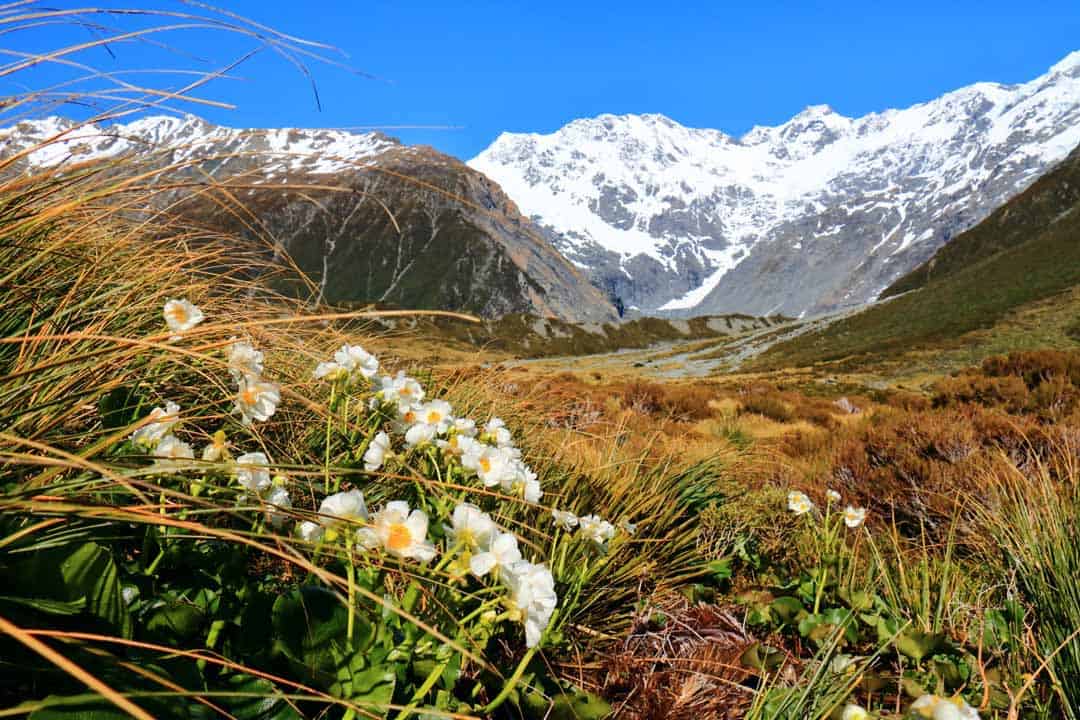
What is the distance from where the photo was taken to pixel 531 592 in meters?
1.03

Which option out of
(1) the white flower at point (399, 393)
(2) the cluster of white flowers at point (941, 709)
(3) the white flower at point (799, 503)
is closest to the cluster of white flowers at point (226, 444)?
(1) the white flower at point (399, 393)

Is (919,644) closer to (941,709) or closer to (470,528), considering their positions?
(941,709)

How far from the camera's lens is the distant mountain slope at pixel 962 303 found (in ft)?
144

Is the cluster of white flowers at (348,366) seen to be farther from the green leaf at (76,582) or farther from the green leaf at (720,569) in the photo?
the green leaf at (720,569)

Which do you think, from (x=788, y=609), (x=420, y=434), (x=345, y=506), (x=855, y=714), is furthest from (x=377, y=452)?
(x=788, y=609)

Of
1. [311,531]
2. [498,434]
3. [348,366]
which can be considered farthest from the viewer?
[498,434]

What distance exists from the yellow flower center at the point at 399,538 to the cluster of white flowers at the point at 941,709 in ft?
3.16

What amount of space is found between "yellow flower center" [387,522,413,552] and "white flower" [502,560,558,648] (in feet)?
0.62

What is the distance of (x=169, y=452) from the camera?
46.3 inches

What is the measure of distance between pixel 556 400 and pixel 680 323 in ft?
448

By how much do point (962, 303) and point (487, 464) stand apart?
66.5 metres

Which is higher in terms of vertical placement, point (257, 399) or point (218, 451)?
point (257, 399)

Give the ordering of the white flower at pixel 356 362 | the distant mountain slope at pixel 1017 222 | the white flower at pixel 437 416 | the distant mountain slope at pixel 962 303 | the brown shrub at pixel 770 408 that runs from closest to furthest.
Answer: the white flower at pixel 437 416, the white flower at pixel 356 362, the brown shrub at pixel 770 408, the distant mountain slope at pixel 962 303, the distant mountain slope at pixel 1017 222

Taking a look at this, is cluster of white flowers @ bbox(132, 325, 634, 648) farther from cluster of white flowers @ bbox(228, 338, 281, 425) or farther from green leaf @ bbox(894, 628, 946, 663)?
green leaf @ bbox(894, 628, 946, 663)
